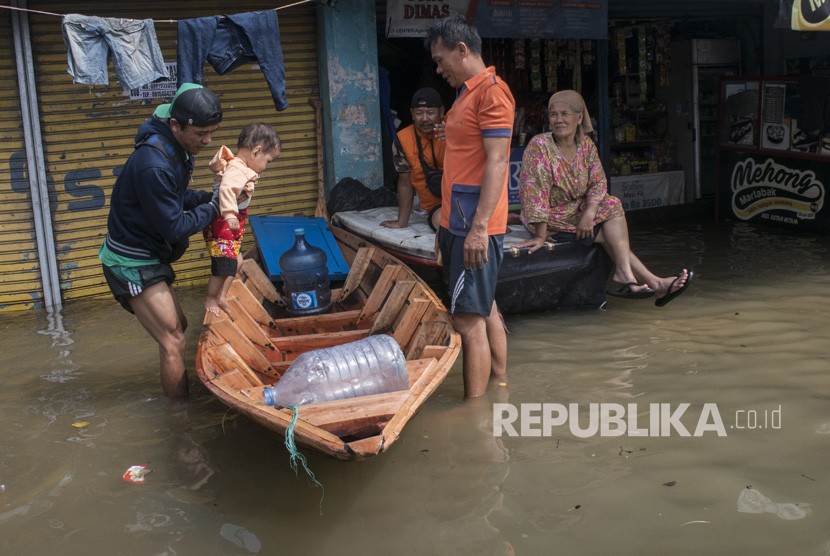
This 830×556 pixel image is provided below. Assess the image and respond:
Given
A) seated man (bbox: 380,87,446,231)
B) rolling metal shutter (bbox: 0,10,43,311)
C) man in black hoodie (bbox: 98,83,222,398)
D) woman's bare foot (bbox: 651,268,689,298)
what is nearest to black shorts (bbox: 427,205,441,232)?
seated man (bbox: 380,87,446,231)

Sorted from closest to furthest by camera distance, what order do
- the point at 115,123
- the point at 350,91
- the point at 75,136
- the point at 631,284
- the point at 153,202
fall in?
the point at 153,202
the point at 631,284
the point at 75,136
the point at 115,123
the point at 350,91

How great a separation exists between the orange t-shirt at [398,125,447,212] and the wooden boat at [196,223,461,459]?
66cm

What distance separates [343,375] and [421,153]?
2.92m

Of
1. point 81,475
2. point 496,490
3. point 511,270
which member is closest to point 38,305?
point 81,475

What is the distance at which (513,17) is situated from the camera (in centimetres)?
848

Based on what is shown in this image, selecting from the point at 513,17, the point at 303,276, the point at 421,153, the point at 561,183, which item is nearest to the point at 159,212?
the point at 303,276

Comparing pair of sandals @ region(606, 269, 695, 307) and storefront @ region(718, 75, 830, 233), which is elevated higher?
storefront @ region(718, 75, 830, 233)

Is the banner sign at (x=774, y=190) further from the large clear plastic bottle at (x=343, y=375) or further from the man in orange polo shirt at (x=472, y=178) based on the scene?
the large clear plastic bottle at (x=343, y=375)

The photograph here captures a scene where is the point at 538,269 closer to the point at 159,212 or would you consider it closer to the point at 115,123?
the point at 159,212

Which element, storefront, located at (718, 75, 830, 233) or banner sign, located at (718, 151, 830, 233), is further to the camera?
banner sign, located at (718, 151, 830, 233)

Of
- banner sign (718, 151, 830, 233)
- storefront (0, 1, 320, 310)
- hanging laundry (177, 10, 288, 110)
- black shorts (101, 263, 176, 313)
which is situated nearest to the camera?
black shorts (101, 263, 176, 313)

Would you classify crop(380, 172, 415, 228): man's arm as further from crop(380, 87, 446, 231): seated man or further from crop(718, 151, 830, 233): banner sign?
crop(718, 151, 830, 233): banner sign

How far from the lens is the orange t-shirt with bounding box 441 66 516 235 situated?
4.34 m

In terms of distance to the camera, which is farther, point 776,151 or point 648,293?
point 776,151
